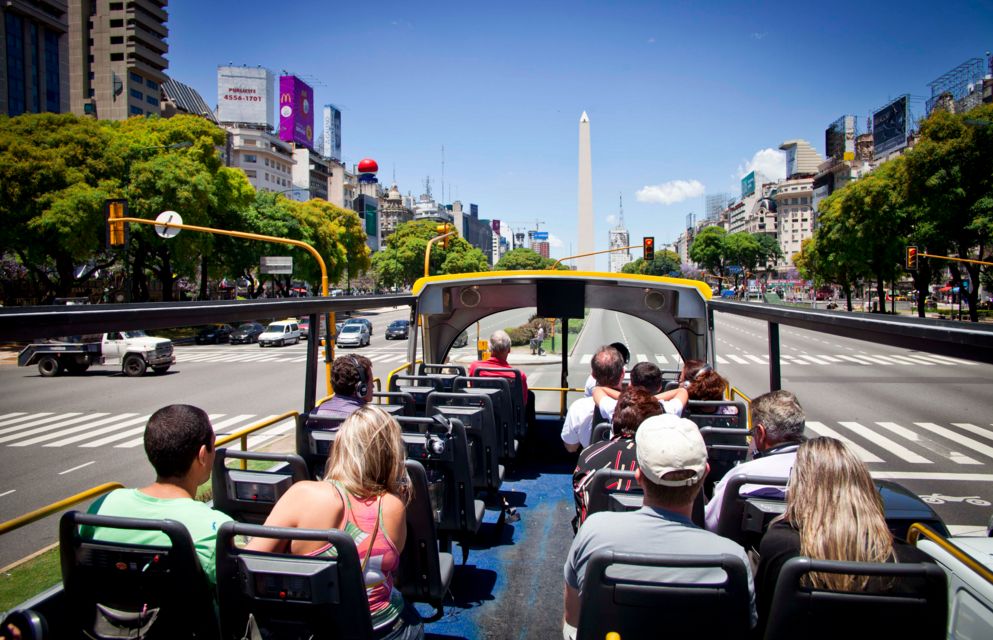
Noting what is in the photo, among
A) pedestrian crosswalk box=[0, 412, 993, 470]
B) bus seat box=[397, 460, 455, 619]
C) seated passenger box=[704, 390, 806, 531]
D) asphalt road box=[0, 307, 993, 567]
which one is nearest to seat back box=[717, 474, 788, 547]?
seated passenger box=[704, 390, 806, 531]

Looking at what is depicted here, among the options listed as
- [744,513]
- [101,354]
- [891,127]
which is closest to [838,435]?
[744,513]

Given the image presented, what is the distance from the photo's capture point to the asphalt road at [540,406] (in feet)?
34.5

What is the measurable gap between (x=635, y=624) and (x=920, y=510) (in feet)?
6.18

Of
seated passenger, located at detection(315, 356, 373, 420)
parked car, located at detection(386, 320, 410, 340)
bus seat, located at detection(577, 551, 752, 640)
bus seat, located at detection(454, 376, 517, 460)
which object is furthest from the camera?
parked car, located at detection(386, 320, 410, 340)

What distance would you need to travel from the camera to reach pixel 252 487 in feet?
11.1

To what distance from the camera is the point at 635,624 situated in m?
2.20

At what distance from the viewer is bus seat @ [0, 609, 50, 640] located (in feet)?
7.14

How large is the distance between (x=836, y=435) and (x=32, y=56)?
109m

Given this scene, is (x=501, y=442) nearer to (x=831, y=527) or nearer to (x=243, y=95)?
(x=831, y=527)

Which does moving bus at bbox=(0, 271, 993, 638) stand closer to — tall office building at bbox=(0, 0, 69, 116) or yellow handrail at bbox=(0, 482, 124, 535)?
yellow handrail at bbox=(0, 482, 124, 535)

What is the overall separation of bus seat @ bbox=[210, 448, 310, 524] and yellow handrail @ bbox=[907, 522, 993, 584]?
2883mm

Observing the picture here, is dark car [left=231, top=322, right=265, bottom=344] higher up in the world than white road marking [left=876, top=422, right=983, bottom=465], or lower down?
higher up

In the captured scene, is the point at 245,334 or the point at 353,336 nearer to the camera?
the point at 353,336

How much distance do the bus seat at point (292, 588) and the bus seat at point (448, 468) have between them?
1.73 meters
